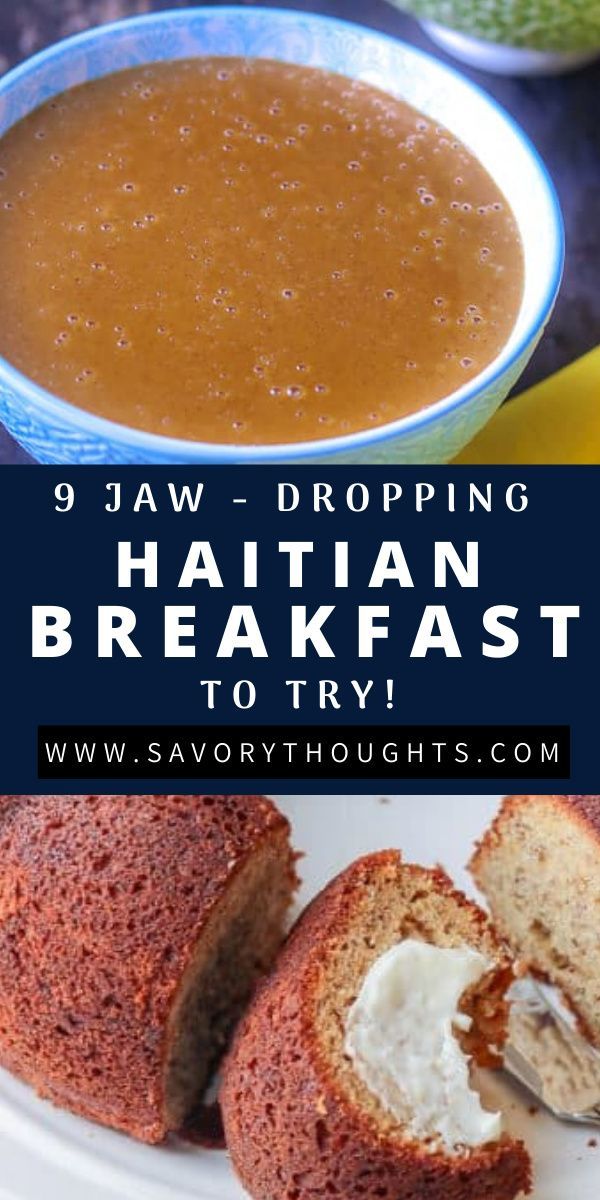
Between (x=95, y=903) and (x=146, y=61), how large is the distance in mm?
836

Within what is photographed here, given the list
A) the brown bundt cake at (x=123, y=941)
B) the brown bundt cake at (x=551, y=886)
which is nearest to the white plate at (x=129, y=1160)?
the brown bundt cake at (x=123, y=941)

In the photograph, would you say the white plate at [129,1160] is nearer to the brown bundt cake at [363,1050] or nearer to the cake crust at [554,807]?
the brown bundt cake at [363,1050]

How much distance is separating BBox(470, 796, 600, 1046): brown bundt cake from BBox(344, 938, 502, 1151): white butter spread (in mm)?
202

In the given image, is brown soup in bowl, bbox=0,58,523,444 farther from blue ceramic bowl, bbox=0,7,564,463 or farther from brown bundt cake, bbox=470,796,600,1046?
brown bundt cake, bbox=470,796,600,1046

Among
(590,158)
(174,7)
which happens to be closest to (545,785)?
(590,158)

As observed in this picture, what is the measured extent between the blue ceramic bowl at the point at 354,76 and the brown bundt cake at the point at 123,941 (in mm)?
316

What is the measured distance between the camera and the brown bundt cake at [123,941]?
139 cm

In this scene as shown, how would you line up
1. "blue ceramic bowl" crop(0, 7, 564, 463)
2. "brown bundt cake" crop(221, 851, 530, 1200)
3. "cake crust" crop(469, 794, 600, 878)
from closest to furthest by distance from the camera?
"brown bundt cake" crop(221, 851, 530, 1200), "blue ceramic bowl" crop(0, 7, 564, 463), "cake crust" crop(469, 794, 600, 878)

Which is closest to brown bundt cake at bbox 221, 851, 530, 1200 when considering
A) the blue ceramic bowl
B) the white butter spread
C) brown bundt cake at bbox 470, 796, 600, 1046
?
the white butter spread

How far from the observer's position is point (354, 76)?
5.60ft

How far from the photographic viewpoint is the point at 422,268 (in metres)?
1.55

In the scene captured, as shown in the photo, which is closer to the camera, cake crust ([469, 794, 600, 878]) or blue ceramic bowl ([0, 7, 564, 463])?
blue ceramic bowl ([0, 7, 564, 463])

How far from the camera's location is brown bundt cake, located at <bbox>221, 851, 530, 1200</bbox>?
1.30 meters

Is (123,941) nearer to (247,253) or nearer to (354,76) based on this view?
(247,253)
